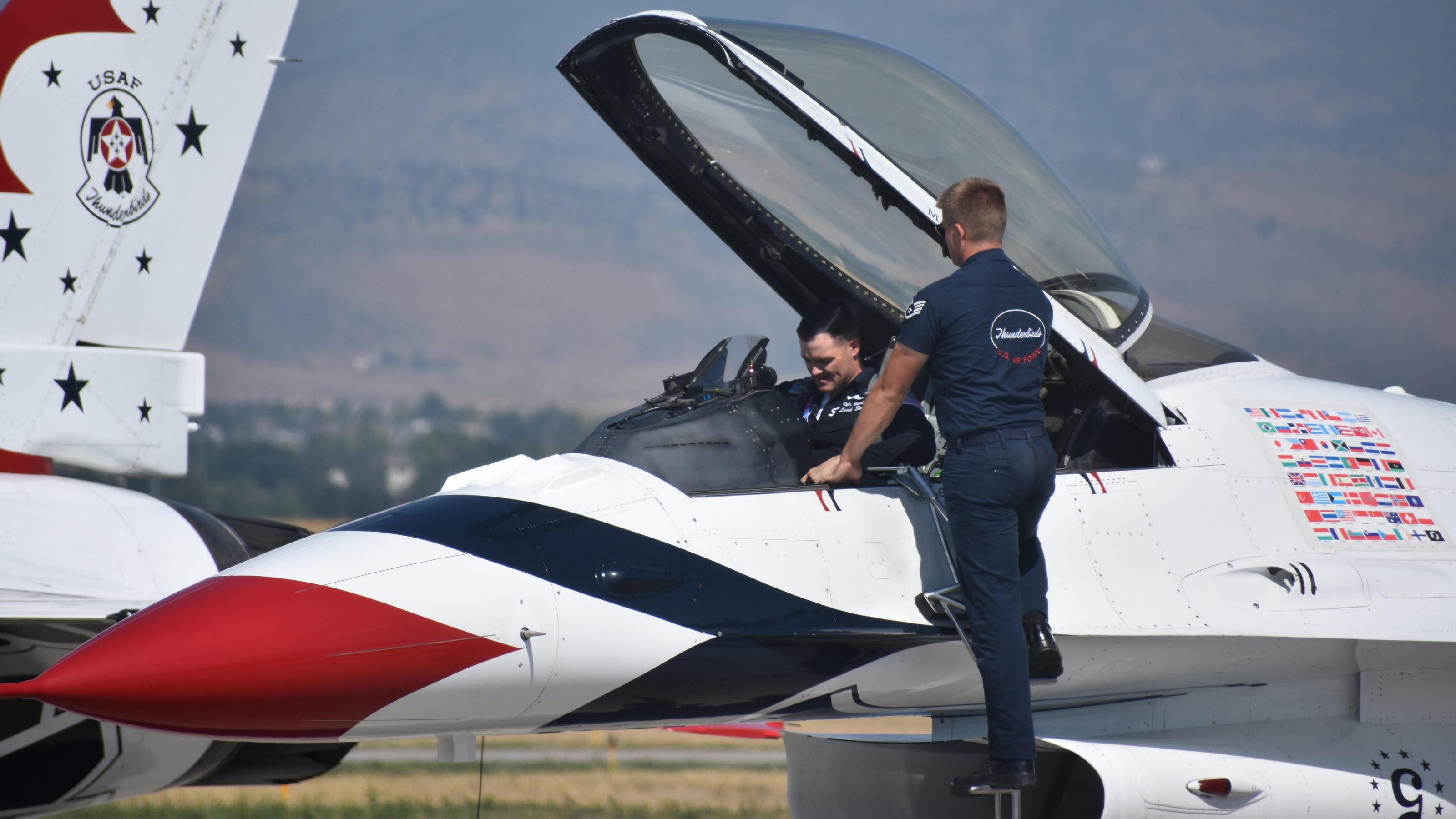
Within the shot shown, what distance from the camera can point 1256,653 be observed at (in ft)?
15.0

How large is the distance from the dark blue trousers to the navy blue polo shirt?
0.34 ft

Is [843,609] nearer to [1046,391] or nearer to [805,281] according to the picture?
[1046,391]

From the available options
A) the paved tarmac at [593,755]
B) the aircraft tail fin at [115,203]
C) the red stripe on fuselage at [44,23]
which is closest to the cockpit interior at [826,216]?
the aircraft tail fin at [115,203]

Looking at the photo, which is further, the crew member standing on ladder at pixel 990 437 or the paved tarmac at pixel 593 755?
the paved tarmac at pixel 593 755

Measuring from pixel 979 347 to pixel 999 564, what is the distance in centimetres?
67

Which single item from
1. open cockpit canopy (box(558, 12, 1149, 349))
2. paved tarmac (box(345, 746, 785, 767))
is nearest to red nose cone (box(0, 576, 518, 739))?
open cockpit canopy (box(558, 12, 1149, 349))

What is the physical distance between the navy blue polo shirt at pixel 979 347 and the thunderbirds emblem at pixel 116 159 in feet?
16.5

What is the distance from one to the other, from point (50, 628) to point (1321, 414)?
584cm

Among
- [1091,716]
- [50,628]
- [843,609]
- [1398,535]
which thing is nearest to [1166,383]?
[1398,535]

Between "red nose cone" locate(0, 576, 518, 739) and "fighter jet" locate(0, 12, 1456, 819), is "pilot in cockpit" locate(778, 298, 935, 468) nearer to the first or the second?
"fighter jet" locate(0, 12, 1456, 819)

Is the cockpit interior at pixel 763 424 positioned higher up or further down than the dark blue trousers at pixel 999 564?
higher up

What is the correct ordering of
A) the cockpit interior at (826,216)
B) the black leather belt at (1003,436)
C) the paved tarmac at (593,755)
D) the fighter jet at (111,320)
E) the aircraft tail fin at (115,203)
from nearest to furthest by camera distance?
the black leather belt at (1003,436) < the cockpit interior at (826,216) < the fighter jet at (111,320) < the aircraft tail fin at (115,203) < the paved tarmac at (593,755)

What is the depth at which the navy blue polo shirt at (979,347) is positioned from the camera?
3.98 metres

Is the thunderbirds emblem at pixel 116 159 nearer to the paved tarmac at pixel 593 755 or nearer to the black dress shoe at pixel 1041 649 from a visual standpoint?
the black dress shoe at pixel 1041 649
